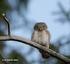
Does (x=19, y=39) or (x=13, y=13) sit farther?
(x=13, y=13)

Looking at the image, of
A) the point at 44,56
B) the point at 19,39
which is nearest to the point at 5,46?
the point at 44,56

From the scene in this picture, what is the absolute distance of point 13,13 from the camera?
265 inches

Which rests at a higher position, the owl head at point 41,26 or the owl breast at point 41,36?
the owl head at point 41,26

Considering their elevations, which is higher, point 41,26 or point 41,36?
point 41,26

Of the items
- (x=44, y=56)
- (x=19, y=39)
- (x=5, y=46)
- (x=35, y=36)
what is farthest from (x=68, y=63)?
(x=5, y=46)

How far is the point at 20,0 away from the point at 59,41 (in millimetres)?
1764

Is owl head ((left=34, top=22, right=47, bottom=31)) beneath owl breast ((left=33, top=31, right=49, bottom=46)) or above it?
above

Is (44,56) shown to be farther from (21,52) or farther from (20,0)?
(20,0)

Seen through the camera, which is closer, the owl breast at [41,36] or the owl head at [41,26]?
the owl breast at [41,36]

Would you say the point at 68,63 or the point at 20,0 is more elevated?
the point at 20,0

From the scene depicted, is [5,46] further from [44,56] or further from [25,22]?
[44,56]

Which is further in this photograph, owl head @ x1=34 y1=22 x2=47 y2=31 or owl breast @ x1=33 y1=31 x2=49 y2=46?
owl head @ x1=34 y1=22 x2=47 y2=31

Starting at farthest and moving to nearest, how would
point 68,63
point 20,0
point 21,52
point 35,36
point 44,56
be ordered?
point 20,0 → point 21,52 → point 35,36 → point 44,56 → point 68,63

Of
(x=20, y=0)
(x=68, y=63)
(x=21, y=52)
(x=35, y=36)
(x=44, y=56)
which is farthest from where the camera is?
(x=20, y=0)
